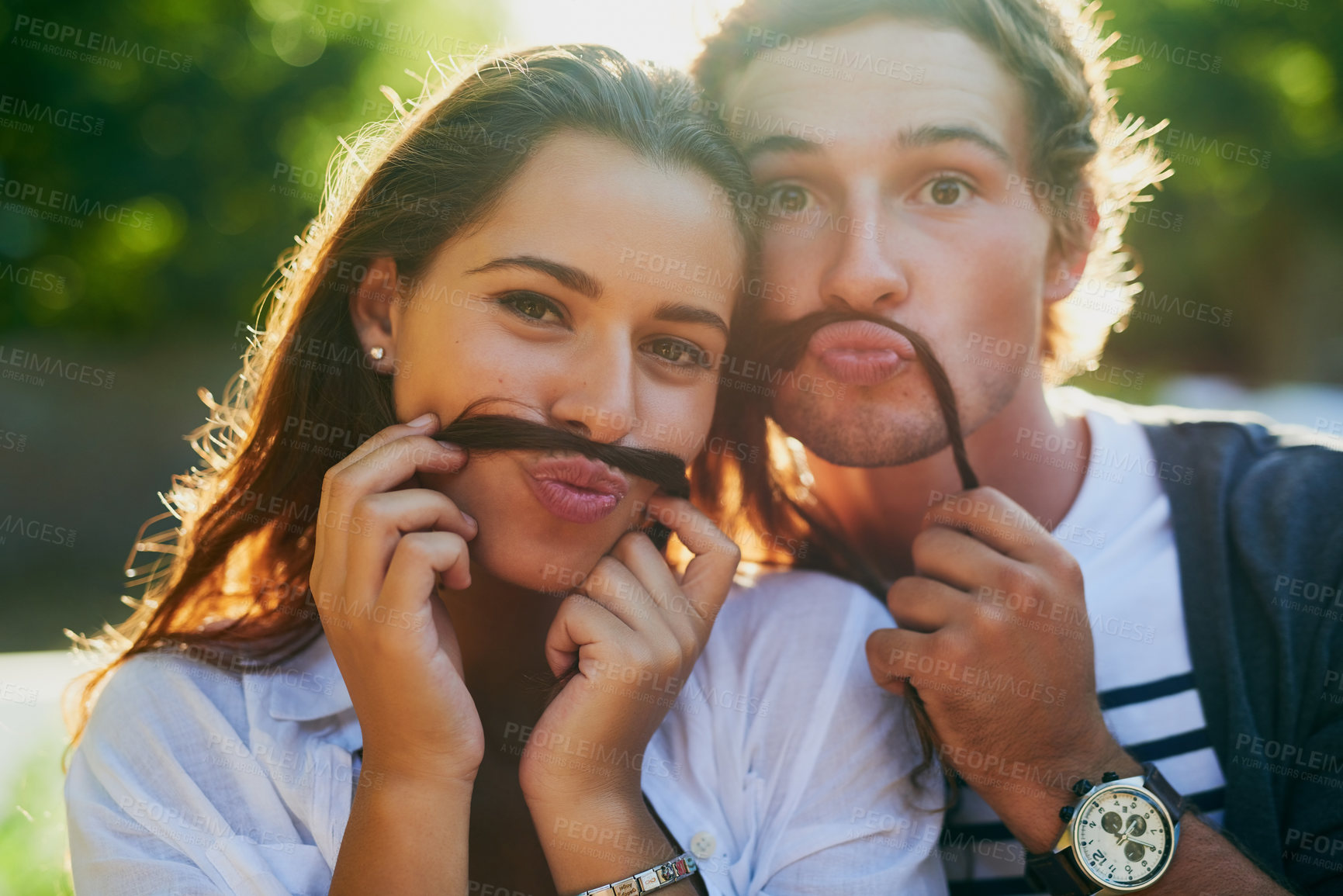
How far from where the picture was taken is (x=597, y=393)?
7.34 feet

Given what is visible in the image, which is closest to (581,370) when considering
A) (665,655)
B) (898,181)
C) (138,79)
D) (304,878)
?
(665,655)

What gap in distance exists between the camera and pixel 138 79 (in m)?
10.0

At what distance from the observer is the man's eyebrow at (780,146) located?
2736 mm

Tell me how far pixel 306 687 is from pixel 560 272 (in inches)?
51.3

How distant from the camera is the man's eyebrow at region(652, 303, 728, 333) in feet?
7.61

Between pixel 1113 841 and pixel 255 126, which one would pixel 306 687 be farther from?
pixel 255 126

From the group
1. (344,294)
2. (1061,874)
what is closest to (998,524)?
(1061,874)

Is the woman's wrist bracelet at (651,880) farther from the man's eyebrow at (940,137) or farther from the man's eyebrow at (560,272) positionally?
the man's eyebrow at (940,137)

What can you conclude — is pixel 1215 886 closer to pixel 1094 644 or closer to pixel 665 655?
pixel 1094 644

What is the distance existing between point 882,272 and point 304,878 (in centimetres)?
216

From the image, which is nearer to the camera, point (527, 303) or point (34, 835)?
point (527, 303)

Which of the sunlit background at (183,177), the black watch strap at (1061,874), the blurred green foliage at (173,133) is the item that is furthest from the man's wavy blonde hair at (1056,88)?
the blurred green foliage at (173,133)

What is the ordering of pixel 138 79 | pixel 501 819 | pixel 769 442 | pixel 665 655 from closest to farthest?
pixel 665 655, pixel 501 819, pixel 769 442, pixel 138 79

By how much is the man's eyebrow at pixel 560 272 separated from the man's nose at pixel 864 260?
2.53 ft
